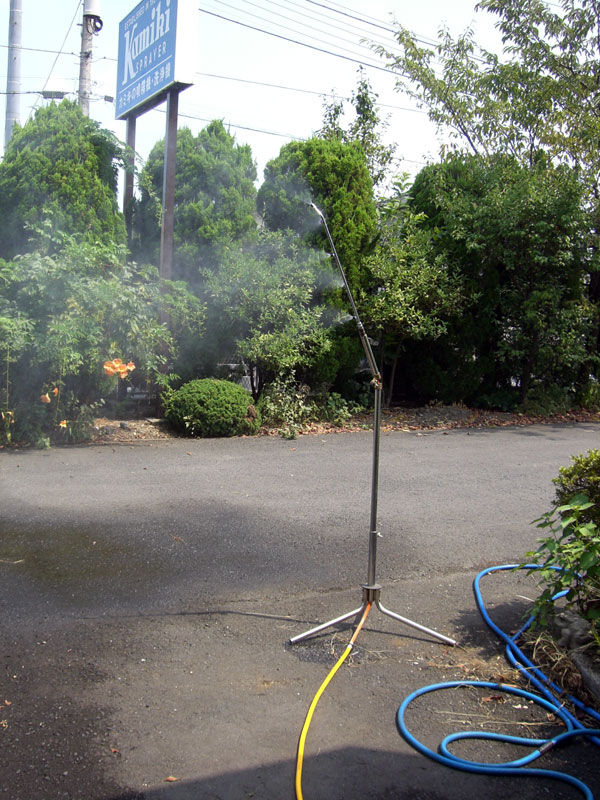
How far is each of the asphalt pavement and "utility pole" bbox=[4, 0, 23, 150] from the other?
1098 cm

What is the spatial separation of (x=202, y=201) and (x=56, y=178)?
226cm

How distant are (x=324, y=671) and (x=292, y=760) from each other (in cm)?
70

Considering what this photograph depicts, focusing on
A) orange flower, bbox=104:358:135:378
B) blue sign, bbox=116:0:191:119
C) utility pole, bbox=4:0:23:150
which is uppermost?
utility pole, bbox=4:0:23:150

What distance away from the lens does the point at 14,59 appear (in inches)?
595

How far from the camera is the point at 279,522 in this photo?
5.66 metres

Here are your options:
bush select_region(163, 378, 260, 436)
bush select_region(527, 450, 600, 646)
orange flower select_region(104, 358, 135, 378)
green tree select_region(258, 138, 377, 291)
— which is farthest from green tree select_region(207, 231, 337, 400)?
bush select_region(527, 450, 600, 646)

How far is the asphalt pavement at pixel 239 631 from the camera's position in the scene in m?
2.60

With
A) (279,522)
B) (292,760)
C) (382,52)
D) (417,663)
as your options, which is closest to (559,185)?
(382,52)

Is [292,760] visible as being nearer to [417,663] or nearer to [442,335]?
[417,663]

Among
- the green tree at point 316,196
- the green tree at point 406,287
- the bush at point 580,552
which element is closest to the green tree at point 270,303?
the green tree at point 316,196

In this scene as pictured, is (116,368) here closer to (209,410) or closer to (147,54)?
(209,410)

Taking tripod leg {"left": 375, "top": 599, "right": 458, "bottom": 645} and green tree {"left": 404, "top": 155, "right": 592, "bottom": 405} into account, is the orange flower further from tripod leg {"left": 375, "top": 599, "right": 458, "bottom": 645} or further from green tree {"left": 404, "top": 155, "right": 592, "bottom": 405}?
green tree {"left": 404, "top": 155, "right": 592, "bottom": 405}

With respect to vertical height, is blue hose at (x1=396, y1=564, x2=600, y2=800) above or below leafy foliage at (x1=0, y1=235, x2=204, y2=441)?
below

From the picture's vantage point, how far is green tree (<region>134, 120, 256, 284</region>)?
10.7 metres
